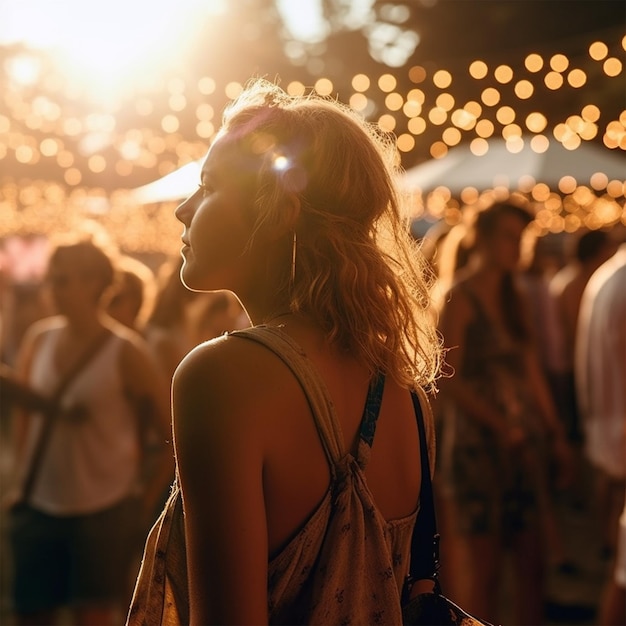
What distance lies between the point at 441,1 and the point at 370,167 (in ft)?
90.1

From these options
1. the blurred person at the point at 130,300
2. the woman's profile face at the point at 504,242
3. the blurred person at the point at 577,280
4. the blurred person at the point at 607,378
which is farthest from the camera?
the blurred person at the point at 577,280

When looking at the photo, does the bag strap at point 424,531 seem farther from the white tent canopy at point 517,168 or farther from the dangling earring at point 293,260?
the white tent canopy at point 517,168

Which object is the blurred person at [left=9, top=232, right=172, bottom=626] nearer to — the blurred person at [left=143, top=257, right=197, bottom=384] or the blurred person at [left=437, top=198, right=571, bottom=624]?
the blurred person at [left=143, top=257, right=197, bottom=384]

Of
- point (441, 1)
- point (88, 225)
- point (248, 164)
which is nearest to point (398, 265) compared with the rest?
point (248, 164)

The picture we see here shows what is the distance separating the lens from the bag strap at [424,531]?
1876 millimetres

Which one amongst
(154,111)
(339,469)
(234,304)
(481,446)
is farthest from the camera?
(154,111)

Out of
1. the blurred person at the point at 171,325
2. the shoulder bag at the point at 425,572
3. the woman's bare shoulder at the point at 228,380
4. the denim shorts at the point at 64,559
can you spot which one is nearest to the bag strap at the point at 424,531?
the shoulder bag at the point at 425,572

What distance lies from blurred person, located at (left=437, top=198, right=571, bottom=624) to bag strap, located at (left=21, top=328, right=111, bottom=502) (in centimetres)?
159

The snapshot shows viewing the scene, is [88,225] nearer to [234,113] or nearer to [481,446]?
[481,446]

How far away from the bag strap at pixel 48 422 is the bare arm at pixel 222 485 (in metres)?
2.90

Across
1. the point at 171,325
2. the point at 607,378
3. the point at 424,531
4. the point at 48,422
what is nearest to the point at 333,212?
the point at 424,531

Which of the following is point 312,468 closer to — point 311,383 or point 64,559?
point 311,383

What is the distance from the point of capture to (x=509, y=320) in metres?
4.76

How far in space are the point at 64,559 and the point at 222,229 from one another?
2.90 meters
